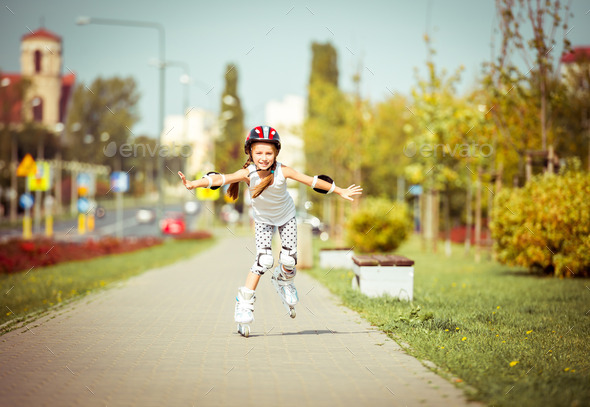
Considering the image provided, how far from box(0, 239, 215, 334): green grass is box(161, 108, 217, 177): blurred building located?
3114mm

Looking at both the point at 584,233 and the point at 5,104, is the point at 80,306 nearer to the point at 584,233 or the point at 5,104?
the point at 584,233

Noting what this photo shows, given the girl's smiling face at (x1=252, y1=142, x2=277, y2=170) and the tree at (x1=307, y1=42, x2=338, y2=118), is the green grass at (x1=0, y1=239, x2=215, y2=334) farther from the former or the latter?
the tree at (x1=307, y1=42, x2=338, y2=118)

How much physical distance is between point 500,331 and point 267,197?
2.88 m

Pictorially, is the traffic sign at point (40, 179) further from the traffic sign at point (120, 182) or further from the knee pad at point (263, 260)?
the knee pad at point (263, 260)

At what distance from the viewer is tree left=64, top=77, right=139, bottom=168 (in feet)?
209

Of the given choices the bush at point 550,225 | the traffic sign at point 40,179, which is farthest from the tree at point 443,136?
the traffic sign at point 40,179

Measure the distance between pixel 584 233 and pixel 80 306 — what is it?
9.18 m

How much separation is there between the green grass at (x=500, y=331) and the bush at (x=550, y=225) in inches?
18.4

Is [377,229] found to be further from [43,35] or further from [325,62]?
[325,62]

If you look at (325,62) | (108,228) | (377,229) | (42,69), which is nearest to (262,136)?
(377,229)

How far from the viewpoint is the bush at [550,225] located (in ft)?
45.1

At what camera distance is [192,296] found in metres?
11.9

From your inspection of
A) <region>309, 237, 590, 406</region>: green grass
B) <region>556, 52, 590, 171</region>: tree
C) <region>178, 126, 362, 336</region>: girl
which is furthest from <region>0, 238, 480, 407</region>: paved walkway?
<region>556, 52, 590, 171</region>: tree

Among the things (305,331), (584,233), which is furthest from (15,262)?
(584,233)
